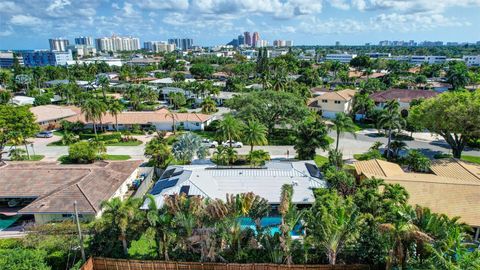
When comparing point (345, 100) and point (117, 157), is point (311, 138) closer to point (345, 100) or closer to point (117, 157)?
point (117, 157)

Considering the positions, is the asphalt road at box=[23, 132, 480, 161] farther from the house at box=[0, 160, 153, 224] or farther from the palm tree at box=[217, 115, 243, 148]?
the house at box=[0, 160, 153, 224]

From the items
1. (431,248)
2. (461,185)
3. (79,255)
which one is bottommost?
(79,255)

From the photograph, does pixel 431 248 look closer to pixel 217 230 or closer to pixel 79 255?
pixel 217 230

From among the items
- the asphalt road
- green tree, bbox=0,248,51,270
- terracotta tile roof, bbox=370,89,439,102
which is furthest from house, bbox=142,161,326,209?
terracotta tile roof, bbox=370,89,439,102

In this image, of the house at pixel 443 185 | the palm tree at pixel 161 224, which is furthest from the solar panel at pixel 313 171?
the palm tree at pixel 161 224

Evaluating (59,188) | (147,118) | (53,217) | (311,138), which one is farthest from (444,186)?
(147,118)

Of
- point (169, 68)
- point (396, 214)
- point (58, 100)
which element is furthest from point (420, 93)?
point (169, 68)

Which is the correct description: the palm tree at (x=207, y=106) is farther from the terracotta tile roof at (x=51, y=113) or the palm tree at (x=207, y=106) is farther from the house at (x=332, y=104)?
the terracotta tile roof at (x=51, y=113)
